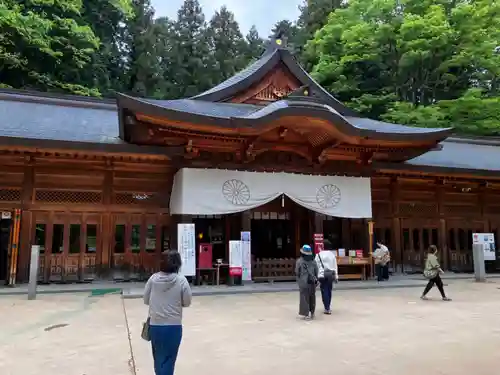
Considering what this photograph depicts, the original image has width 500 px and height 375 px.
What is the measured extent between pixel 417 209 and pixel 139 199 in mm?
10306

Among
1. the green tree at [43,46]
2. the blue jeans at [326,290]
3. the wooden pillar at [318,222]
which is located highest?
the green tree at [43,46]

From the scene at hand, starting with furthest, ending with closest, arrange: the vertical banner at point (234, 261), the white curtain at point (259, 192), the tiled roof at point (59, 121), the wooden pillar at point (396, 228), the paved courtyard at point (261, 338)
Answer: the wooden pillar at point (396, 228) < the white curtain at point (259, 192) < the vertical banner at point (234, 261) < the tiled roof at point (59, 121) < the paved courtyard at point (261, 338)

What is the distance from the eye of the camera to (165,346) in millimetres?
3895

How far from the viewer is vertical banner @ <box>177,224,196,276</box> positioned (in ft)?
37.2

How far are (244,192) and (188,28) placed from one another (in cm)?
2939

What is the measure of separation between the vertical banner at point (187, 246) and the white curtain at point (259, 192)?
57 centimetres

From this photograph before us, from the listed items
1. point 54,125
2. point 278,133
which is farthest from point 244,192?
point 54,125

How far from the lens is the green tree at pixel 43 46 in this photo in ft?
74.9

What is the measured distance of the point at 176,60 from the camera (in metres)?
35.1

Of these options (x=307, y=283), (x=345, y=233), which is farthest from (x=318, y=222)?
(x=307, y=283)

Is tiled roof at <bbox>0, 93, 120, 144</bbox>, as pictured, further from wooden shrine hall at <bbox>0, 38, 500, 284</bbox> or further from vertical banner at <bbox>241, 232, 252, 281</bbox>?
vertical banner at <bbox>241, 232, 252, 281</bbox>

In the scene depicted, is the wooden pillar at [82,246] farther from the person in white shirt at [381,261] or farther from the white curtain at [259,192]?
the person in white shirt at [381,261]

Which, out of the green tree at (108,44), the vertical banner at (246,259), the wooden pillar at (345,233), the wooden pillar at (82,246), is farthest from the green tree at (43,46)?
the wooden pillar at (345,233)

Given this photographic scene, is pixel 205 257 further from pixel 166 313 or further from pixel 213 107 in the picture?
pixel 166 313
